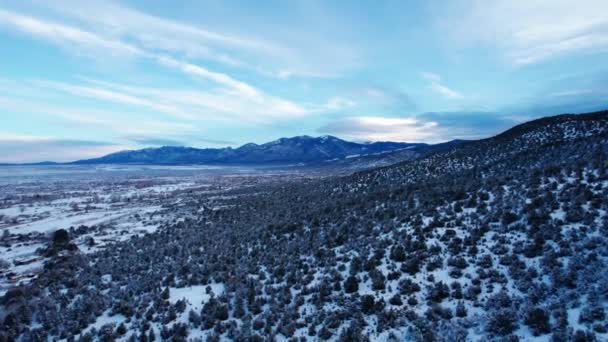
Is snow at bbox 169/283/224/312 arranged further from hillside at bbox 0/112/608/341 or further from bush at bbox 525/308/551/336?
bush at bbox 525/308/551/336

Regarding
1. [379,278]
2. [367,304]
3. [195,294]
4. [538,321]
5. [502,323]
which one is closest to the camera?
[538,321]

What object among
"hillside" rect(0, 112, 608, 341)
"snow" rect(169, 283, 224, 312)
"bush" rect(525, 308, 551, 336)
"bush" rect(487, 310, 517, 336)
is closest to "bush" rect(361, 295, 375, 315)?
"hillside" rect(0, 112, 608, 341)

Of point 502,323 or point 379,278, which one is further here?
point 379,278

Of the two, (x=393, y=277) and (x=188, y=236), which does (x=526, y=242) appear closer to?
(x=393, y=277)

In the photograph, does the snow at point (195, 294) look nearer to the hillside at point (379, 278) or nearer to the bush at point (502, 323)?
the hillside at point (379, 278)

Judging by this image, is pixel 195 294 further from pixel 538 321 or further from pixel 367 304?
pixel 538 321

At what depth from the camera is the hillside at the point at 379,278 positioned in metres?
7.63

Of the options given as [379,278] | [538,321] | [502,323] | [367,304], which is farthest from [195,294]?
[538,321]

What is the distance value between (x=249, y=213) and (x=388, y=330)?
22360 millimetres

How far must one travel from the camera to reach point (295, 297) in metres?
10.3

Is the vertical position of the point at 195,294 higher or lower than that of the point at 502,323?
lower

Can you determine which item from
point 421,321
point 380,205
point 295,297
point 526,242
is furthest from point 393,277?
point 380,205

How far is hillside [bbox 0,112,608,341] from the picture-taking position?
7.63m

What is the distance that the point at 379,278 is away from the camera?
1007 cm
